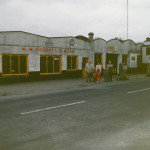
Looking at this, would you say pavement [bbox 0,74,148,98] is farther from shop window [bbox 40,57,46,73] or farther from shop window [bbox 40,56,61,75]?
shop window [bbox 40,56,61,75]

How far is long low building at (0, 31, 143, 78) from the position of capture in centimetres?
1827

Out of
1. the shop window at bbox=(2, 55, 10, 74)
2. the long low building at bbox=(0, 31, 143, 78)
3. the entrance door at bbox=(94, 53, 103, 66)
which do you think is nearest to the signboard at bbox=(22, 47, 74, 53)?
the long low building at bbox=(0, 31, 143, 78)

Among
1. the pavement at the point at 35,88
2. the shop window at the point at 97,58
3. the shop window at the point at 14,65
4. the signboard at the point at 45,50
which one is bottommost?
the pavement at the point at 35,88

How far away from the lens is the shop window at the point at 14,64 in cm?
1811

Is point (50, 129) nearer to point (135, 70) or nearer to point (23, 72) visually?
point (23, 72)

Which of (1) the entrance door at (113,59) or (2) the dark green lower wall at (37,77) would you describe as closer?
(2) the dark green lower wall at (37,77)

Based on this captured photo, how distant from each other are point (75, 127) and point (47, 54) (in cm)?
1601

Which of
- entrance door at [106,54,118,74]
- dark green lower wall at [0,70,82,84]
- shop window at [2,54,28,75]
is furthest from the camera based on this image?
entrance door at [106,54,118,74]

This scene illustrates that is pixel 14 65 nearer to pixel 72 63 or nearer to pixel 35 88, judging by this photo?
pixel 35 88

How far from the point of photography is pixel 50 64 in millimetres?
21594

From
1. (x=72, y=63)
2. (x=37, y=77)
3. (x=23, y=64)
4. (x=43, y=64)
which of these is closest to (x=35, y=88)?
(x=23, y=64)

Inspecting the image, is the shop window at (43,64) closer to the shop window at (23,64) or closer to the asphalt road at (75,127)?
the shop window at (23,64)

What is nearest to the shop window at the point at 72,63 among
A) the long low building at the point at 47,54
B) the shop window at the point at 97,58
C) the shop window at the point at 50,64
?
the long low building at the point at 47,54

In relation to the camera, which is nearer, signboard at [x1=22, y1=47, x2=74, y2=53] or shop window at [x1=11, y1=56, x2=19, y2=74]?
shop window at [x1=11, y1=56, x2=19, y2=74]
